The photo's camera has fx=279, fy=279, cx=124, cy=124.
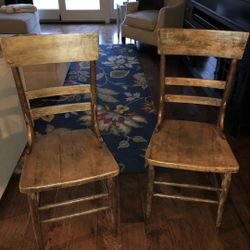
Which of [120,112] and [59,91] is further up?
[59,91]

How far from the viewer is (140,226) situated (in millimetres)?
1454

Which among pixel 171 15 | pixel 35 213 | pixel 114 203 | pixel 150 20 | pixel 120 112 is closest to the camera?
pixel 35 213

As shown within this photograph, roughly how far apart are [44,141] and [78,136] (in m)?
0.17

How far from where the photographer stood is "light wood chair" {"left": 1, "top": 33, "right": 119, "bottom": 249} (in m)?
1.15

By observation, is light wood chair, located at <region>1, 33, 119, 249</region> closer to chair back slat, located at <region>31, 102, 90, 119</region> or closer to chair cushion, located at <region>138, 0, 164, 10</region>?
chair back slat, located at <region>31, 102, 90, 119</region>

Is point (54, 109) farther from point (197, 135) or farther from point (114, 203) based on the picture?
point (197, 135)

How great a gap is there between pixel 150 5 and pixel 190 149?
3.12 metres

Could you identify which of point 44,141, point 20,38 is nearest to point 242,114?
point 44,141

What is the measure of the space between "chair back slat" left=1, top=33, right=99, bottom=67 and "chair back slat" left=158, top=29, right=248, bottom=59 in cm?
34

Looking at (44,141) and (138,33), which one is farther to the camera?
(138,33)

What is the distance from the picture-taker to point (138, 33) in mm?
3691

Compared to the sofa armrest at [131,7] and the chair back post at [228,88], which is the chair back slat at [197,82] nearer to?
the chair back post at [228,88]

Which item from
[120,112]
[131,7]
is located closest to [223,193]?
[120,112]

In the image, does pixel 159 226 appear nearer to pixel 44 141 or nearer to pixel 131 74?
pixel 44 141
